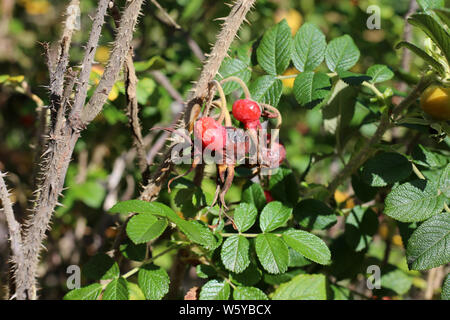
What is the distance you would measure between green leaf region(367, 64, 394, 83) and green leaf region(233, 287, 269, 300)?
0.76 meters

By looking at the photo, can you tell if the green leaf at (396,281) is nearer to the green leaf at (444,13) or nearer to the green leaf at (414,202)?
the green leaf at (414,202)

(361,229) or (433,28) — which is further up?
(433,28)

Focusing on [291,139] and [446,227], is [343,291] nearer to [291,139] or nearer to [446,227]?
[446,227]

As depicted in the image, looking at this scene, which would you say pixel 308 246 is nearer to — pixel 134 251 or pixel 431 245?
pixel 431 245

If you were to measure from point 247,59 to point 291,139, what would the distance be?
5.14ft

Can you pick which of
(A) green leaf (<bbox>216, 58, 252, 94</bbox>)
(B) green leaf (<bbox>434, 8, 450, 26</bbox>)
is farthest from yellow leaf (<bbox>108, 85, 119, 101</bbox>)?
(B) green leaf (<bbox>434, 8, 450, 26</bbox>)

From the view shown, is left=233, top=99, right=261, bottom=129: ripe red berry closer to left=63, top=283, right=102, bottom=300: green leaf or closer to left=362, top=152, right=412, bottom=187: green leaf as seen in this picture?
left=362, top=152, right=412, bottom=187: green leaf

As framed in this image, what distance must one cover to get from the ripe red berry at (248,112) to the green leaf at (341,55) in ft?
1.25

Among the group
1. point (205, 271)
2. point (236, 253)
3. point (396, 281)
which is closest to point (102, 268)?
point (205, 271)

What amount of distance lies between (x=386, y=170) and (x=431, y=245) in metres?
0.30

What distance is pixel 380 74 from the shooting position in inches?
56.9

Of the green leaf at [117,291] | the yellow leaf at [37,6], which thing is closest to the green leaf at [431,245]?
the green leaf at [117,291]

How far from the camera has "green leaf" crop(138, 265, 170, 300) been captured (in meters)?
1.21
